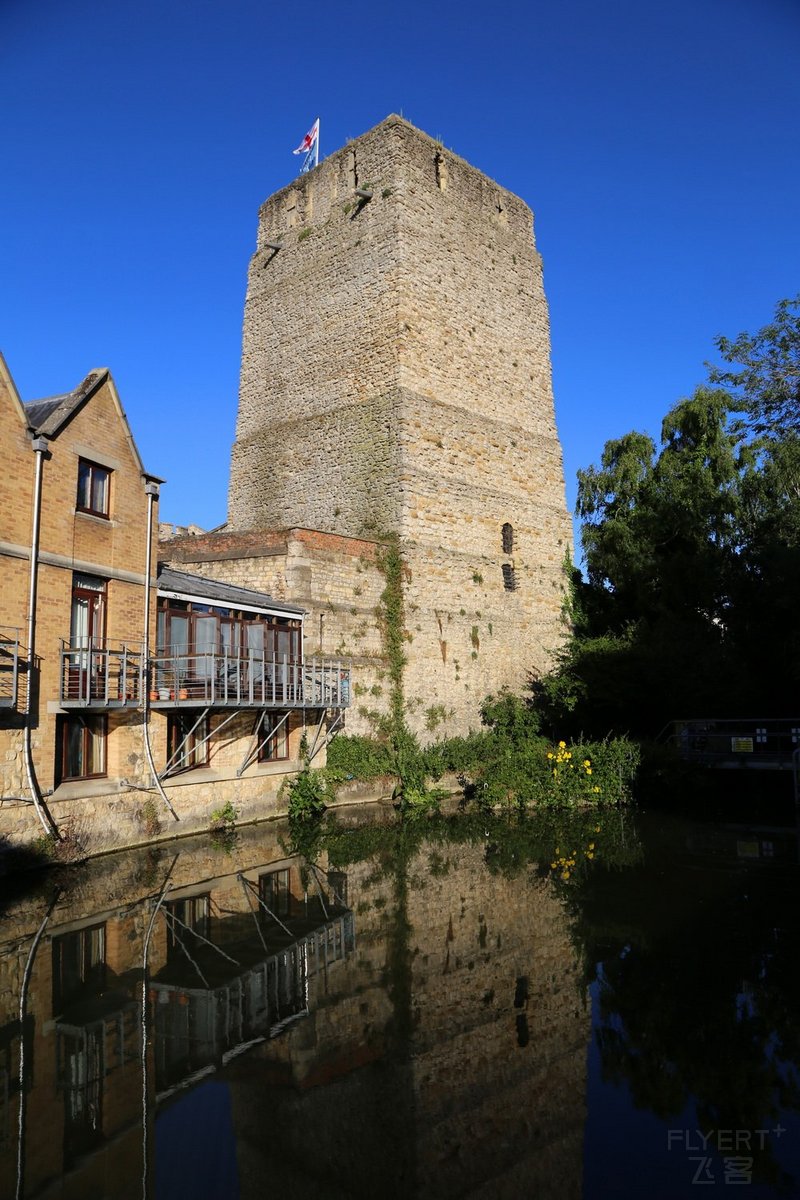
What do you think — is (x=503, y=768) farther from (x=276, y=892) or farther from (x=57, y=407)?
(x=57, y=407)

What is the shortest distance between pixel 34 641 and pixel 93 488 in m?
3.08

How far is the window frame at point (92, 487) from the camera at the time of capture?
43.3ft

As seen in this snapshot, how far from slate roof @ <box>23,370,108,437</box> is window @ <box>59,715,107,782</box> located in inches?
182

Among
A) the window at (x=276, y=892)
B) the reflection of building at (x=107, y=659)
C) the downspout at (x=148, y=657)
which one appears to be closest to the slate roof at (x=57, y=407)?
the reflection of building at (x=107, y=659)

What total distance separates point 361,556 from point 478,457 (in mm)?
5366

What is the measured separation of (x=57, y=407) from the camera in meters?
13.2

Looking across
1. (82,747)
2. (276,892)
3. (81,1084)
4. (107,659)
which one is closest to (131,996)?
(81,1084)

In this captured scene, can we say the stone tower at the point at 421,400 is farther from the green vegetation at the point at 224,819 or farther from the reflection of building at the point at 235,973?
the reflection of building at the point at 235,973

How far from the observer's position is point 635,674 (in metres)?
21.9

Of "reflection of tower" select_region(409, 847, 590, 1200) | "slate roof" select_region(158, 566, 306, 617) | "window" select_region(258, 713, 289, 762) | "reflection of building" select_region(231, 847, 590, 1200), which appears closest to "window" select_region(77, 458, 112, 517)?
"slate roof" select_region(158, 566, 306, 617)

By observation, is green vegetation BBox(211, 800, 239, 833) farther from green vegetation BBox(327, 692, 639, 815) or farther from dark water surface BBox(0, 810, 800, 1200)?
dark water surface BBox(0, 810, 800, 1200)

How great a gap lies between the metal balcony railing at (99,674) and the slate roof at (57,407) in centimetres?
342

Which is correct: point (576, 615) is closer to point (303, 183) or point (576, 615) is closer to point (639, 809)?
point (639, 809)

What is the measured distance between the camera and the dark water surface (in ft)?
16.3
